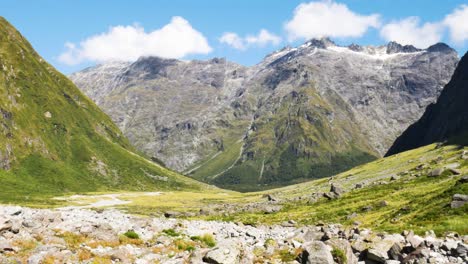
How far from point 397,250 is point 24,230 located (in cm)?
2527

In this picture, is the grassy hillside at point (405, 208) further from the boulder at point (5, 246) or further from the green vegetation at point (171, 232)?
the boulder at point (5, 246)

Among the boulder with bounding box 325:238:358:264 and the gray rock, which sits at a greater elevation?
the gray rock

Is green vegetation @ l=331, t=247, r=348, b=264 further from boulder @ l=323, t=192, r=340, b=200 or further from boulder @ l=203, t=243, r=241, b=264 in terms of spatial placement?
boulder @ l=323, t=192, r=340, b=200

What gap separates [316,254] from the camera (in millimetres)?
25844

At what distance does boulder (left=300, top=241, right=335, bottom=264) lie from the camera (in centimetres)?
2543

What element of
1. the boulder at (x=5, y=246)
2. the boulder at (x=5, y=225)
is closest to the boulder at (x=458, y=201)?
the boulder at (x=5, y=246)

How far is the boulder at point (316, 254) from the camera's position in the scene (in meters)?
25.4

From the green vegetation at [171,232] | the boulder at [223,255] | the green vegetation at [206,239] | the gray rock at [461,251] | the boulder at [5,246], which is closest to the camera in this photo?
the gray rock at [461,251]

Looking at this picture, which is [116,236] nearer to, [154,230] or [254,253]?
[154,230]

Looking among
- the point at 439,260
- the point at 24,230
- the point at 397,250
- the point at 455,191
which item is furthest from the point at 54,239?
the point at 455,191

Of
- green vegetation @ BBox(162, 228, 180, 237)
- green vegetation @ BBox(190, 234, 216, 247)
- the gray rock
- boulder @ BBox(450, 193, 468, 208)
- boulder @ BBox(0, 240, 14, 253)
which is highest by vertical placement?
boulder @ BBox(450, 193, 468, 208)

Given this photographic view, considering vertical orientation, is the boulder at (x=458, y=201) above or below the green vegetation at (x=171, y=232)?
above

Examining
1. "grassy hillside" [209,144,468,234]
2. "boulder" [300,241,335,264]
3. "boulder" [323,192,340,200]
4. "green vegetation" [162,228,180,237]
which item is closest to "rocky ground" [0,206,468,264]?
"boulder" [300,241,335,264]

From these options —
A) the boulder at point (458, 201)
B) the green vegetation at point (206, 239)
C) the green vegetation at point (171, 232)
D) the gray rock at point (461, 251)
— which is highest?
the boulder at point (458, 201)
